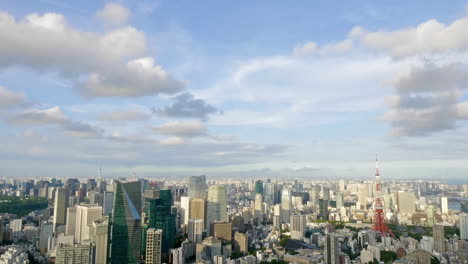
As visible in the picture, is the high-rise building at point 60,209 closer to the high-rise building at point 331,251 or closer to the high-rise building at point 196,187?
the high-rise building at point 196,187

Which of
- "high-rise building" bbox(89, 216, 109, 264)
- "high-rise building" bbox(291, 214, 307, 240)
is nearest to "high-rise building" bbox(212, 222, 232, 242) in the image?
"high-rise building" bbox(291, 214, 307, 240)

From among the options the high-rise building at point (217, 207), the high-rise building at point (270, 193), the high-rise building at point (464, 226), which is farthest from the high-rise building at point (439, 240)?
the high-rise building at point (270, 193)

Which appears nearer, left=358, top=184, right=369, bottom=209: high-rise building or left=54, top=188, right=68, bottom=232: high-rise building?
left=54, top=188, right=68, bottom=232: high-rise building

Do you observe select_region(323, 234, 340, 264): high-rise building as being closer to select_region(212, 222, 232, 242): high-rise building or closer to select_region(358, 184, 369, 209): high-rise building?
select_region(212, 222, 232, 242): high-rise building

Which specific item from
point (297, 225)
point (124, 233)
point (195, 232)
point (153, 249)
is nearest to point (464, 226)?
point (297, 225)

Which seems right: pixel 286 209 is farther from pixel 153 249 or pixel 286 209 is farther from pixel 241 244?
pixel 153 249

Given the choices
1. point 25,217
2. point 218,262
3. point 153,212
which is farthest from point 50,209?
point 218,262
